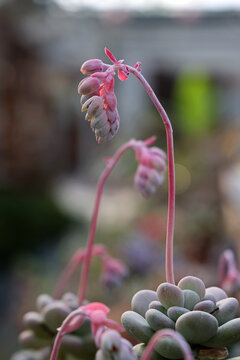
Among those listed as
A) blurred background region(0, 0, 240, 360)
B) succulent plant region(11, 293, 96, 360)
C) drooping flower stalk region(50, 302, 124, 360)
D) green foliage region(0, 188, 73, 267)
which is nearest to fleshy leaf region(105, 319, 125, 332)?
drooping flower stalk region(50, 302, 124, 360)

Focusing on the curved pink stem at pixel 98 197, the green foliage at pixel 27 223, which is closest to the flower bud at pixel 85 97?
the curved pink stem at pixel 98 197

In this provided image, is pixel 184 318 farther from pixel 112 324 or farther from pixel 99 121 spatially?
pixel 99 121

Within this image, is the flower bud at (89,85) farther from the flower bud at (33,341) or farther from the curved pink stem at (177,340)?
the flower bud at (33,341)

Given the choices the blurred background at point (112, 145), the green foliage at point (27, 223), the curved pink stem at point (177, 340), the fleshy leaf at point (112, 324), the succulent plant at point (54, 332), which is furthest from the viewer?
the green foliage at point (27, 223)

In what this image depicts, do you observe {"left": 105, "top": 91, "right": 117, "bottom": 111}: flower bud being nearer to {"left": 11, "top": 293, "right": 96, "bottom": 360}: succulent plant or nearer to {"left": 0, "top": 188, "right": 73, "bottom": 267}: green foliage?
{"left": 11, "top": 293, "right": 96, "bottom": 360}: succulent plant

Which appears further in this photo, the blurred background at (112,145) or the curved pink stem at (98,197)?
the blurred background at (112,145)

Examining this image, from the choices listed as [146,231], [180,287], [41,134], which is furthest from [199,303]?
[41,134]

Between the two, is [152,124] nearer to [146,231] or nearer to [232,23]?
[232,23]
